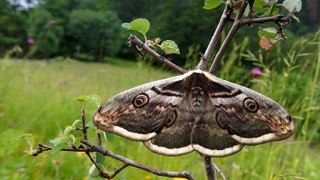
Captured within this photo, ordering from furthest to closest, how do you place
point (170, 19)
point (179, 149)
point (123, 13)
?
point (123, 13)
point (170, 19)
point (179, 149)

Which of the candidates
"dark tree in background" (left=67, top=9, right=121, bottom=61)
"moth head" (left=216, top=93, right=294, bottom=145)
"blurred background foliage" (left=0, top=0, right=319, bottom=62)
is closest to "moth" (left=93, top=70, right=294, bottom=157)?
"moth head" (left=216, top=93, right=294, bottom=145)

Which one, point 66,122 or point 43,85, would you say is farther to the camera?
point 43,85

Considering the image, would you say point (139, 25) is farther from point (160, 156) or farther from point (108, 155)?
point (160, 156)

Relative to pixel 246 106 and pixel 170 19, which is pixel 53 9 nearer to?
pixel 170 19

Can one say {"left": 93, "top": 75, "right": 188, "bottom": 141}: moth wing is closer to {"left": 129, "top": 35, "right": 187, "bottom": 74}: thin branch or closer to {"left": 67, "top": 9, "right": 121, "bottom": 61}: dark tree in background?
{"left": 129, "top": 35, "right": 187, "bottom": 74}: thin branch

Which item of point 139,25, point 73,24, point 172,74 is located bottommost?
point 73,24

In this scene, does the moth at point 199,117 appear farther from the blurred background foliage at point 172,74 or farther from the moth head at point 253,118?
the blurred background foliage at point 172,74

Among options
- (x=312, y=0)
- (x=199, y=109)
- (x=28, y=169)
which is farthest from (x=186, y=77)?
(x=312, y=0)

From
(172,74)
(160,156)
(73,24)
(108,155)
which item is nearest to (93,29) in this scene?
(73,24)
